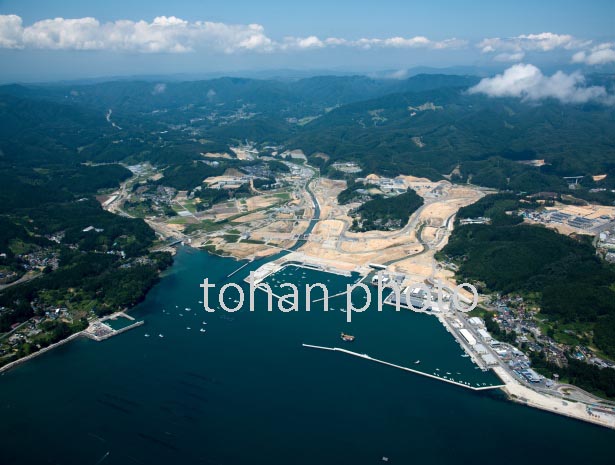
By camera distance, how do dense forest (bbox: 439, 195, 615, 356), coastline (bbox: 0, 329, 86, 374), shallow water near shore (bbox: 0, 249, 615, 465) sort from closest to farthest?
shallow water near shore (bbox: 0, 249, 615, 465) < coastline (bbox: 0, 329, 86, 374) < dense forest (bbox: 439, 195, 615, 356)

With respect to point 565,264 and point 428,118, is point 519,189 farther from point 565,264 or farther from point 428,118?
point 428,118

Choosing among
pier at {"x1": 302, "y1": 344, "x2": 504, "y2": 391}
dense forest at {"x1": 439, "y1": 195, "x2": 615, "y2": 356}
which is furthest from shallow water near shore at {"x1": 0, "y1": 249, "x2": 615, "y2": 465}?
dense forest at {"x1": 439, "y1": 195, "x2": 615, "y2": 356}

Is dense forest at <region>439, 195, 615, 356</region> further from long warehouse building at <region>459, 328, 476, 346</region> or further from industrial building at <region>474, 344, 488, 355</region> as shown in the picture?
industrial building at <region>474, 344, 488, 355</region>

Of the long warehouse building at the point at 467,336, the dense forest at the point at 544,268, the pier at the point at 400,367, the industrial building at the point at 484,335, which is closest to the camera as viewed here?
the pier at the point at 400,367

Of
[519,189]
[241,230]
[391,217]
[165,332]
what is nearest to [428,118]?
[519,189]

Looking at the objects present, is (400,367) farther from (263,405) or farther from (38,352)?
(38,352)

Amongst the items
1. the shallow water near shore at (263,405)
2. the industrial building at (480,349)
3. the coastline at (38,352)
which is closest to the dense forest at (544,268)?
the industrial building at (480,349)

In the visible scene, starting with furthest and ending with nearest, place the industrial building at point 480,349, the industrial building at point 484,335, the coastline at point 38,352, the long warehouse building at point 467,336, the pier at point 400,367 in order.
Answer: the industrial building at point 484,335 → the long warehouse building at point 467,336 → the industrial building at point 480,349 → the coastline at point 38,352 → the pier at point 400,367

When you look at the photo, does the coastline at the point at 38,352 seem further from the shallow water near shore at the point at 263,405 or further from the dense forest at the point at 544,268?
the dense forest at the point at 544,268
